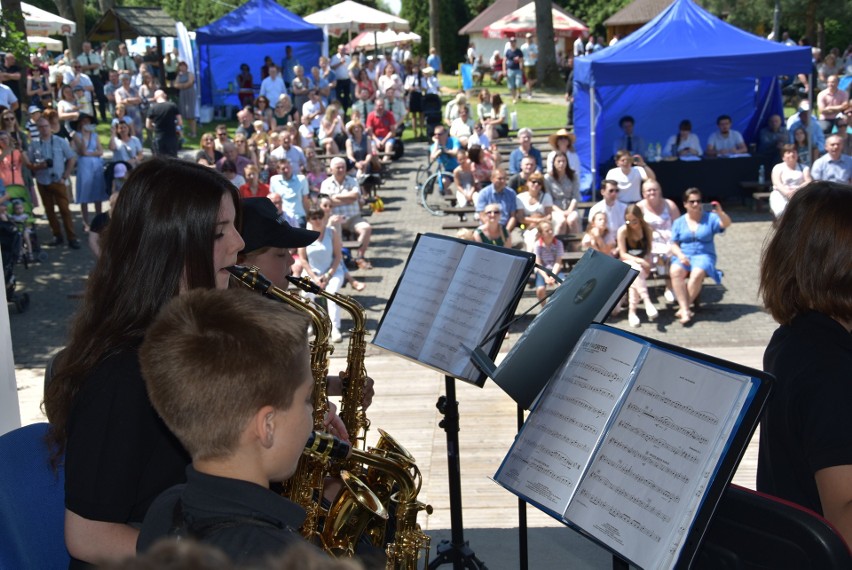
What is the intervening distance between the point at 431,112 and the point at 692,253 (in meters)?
12.8

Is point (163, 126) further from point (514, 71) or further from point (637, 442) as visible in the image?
point (637, 442)

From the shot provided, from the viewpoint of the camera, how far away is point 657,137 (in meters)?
17.3

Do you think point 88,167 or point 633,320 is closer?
point 633,320

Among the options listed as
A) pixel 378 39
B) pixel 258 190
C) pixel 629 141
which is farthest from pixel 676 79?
pixel 378 39

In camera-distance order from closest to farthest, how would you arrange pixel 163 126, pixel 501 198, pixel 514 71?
pixel 501 198, pixel 163 126, pixel 514 71

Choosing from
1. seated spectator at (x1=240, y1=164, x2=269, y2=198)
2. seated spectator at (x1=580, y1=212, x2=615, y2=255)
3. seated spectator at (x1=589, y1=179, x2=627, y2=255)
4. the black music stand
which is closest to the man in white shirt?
seated spectator at (x1=240, y1=164, x2=269, y2=198)

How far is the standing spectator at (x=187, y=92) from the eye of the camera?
22.6 m

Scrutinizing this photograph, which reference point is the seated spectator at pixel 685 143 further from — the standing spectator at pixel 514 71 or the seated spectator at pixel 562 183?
the standing spectator at pixel 514 71

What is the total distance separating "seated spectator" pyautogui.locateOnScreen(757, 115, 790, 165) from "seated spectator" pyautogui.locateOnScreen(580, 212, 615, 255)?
20.9ft

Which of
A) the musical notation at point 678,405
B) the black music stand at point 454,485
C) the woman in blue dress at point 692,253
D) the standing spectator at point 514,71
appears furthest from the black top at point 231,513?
the standing spectator at point 514,71

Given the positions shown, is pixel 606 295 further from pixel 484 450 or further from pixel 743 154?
pixel 743 154

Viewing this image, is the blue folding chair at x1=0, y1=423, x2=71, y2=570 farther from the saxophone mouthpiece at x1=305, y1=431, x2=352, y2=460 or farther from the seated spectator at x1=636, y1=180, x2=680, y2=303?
the seated spectator at x1=636, y1=180, x2=680, y2=303

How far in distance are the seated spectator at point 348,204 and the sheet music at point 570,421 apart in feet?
30.5

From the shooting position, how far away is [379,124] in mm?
19328
